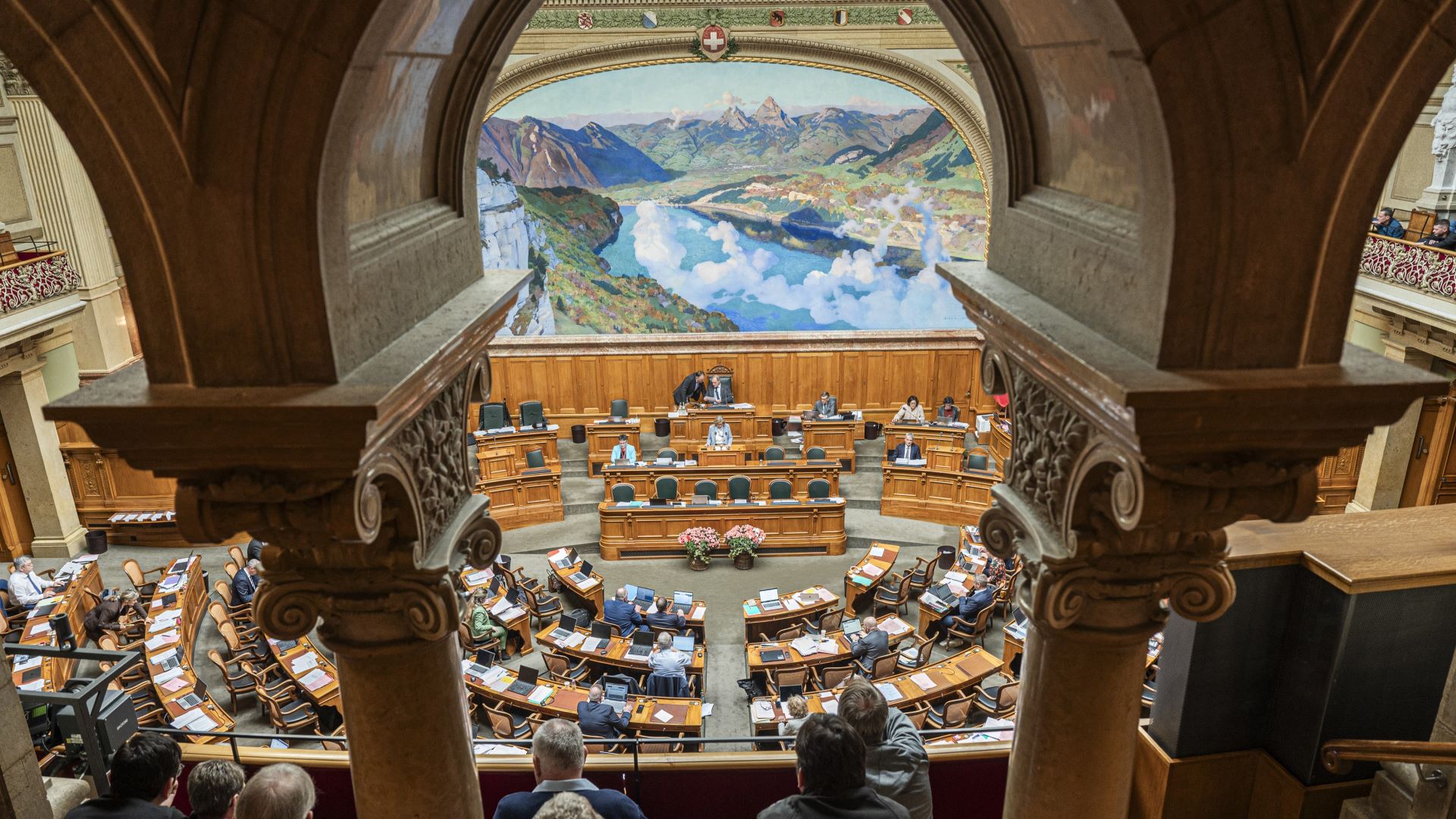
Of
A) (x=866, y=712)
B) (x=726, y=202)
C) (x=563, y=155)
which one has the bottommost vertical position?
(x=866, y=712)

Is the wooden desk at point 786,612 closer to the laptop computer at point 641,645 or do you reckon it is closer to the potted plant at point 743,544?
the laptop computer at point 641,645

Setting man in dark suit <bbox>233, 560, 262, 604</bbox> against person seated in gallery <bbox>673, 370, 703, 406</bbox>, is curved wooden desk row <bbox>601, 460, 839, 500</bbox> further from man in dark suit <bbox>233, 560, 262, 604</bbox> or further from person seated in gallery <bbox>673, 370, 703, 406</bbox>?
man in dark suit <bbox>233, 560, 262, 604</bbox>

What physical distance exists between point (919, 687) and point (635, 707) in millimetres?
2841

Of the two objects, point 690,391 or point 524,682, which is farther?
point 690,391

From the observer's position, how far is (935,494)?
14.7m

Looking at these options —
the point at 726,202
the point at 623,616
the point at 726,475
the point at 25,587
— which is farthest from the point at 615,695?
the point at 726,202

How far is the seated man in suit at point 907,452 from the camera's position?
594 inches

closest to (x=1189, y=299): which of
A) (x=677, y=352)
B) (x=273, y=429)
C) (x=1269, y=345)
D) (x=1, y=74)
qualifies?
(x=1269, y=345)

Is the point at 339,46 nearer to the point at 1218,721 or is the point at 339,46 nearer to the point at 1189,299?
the point at 1189,299

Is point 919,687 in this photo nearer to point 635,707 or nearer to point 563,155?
point 635,707

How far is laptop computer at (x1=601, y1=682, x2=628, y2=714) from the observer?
8992mm

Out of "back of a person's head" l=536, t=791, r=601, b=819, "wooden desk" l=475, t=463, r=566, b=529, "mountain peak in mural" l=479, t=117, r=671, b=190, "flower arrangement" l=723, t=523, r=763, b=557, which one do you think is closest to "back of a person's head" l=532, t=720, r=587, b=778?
"back of a person's head" l=536, t=791, r=601, b=819

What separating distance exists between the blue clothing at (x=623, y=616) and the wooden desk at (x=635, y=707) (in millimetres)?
1416

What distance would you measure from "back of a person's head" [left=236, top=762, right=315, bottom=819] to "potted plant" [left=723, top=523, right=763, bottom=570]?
991cm
